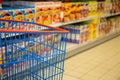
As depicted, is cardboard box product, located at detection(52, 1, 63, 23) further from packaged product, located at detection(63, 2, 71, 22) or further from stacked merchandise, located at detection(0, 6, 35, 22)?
stacked merchandise, located at detection(0, 6, 35, 22)

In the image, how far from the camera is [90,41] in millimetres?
3953

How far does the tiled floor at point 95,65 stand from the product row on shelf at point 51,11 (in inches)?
26.2

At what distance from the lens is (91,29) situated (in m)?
3.96

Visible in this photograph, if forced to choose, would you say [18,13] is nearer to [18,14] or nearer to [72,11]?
[18,14]

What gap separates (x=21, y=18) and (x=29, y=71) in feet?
2.29

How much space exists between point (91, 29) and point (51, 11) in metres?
1.38

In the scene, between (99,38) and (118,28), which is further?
(118,28)

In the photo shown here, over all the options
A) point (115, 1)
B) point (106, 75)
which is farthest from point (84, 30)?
point (115, 1)

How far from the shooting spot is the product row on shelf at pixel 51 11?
7.25ft

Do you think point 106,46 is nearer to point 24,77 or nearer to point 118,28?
point 118,28

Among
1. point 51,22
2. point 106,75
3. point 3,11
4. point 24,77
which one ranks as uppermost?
point 3,11

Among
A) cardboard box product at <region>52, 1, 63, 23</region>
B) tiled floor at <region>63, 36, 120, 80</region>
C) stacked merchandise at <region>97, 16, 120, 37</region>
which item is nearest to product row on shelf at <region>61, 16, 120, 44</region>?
stacked merchandise at <region>97, 16, 120, 37</region>

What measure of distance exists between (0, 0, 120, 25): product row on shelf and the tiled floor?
665 mm

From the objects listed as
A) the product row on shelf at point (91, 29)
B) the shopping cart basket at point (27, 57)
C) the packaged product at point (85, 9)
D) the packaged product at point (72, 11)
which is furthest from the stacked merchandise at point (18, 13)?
the packaged product at point (85, 9)
